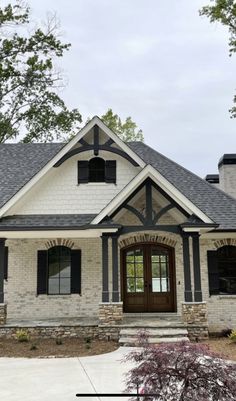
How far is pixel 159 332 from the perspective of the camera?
10.2 meters

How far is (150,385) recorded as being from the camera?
4.35 m

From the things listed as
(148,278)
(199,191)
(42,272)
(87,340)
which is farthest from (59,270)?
(199,191)

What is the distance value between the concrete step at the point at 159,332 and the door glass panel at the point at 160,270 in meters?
2.34

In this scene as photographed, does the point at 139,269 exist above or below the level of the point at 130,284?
above

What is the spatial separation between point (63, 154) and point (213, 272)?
5982 mm

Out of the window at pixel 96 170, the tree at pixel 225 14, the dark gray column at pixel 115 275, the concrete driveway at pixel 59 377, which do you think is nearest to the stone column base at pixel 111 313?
the dark gray column at pixel 115 275

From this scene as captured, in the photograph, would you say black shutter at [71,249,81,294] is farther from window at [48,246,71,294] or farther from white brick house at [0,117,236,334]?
window at [48,246,71,294]

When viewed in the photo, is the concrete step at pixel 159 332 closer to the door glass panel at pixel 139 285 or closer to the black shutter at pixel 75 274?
the door glass panel at pixel 139 285

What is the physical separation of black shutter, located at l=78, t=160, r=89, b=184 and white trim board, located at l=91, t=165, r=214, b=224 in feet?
7.67

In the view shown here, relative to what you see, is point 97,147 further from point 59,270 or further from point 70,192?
point 59,270

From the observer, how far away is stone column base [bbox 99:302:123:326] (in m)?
10.7

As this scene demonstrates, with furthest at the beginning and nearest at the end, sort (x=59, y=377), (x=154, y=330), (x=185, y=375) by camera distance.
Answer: (x=154, y=330), (x=59, y=377), (x=185, y=375)

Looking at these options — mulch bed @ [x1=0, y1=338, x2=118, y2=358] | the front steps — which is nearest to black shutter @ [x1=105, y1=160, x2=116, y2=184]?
the front steps

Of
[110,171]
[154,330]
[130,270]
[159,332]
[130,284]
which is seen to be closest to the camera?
[159,332]
